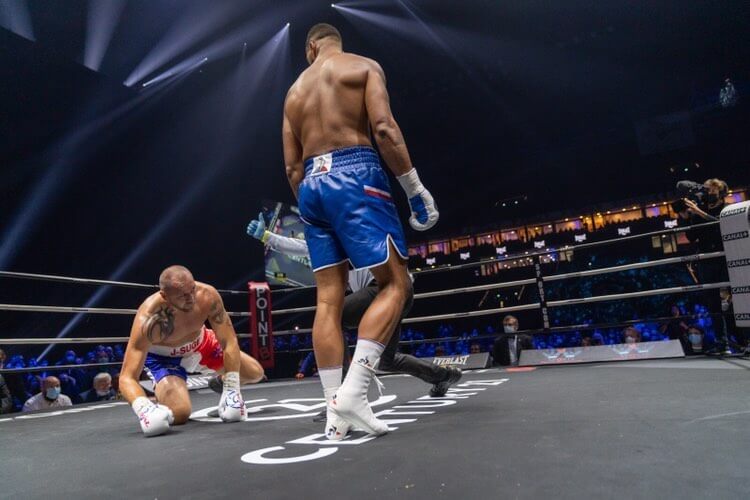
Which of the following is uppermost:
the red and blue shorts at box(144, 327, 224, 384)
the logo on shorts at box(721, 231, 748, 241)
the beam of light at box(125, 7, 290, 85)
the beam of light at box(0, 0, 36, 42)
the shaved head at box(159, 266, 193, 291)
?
the beam of light at box(125, 7, 290, 85)

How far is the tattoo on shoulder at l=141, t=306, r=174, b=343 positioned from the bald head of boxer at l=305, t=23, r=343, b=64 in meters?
1.27

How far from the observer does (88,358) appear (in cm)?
654

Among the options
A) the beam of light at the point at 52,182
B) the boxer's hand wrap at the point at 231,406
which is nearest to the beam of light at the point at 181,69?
the beam of light at the point at 52,182

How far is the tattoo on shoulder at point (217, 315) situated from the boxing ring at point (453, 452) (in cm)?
49

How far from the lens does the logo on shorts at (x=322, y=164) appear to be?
1.44m

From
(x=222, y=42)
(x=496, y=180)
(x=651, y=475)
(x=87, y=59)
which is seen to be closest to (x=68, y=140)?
(x=87, y=59)

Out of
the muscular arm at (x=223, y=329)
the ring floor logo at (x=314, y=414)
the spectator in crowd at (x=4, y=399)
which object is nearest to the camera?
the ring floor logo at (x=314, y=414)

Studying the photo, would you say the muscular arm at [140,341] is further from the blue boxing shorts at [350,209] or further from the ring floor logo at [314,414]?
the blue boxing shorts at [350,209]

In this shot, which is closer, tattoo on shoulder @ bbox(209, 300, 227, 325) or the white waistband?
A: tattoo on shoulder @ bbox(209, 300, 227, 325)

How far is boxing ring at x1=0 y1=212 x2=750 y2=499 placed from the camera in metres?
0.70

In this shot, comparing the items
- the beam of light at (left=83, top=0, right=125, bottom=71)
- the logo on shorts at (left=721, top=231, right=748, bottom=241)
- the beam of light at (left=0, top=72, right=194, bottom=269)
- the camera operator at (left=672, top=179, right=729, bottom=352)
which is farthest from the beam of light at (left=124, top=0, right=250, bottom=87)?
the logo on shorts at (left=721, top=231, right=748, bottom=241)

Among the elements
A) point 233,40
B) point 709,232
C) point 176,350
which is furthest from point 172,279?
point 233,40

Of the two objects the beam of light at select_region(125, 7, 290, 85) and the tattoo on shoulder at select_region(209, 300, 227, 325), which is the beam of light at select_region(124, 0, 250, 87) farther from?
the tattoo on shoulder at select_region(209, 300, 227, 325)

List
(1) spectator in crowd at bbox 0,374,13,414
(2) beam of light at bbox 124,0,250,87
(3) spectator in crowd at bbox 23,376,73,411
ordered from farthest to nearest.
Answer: (2) beam of light at bbox 124,0,250,87
(3) spectator in crowd at bbox 23,376,73,411
(1) spectator in crowd at bbox 0,374,13,414
